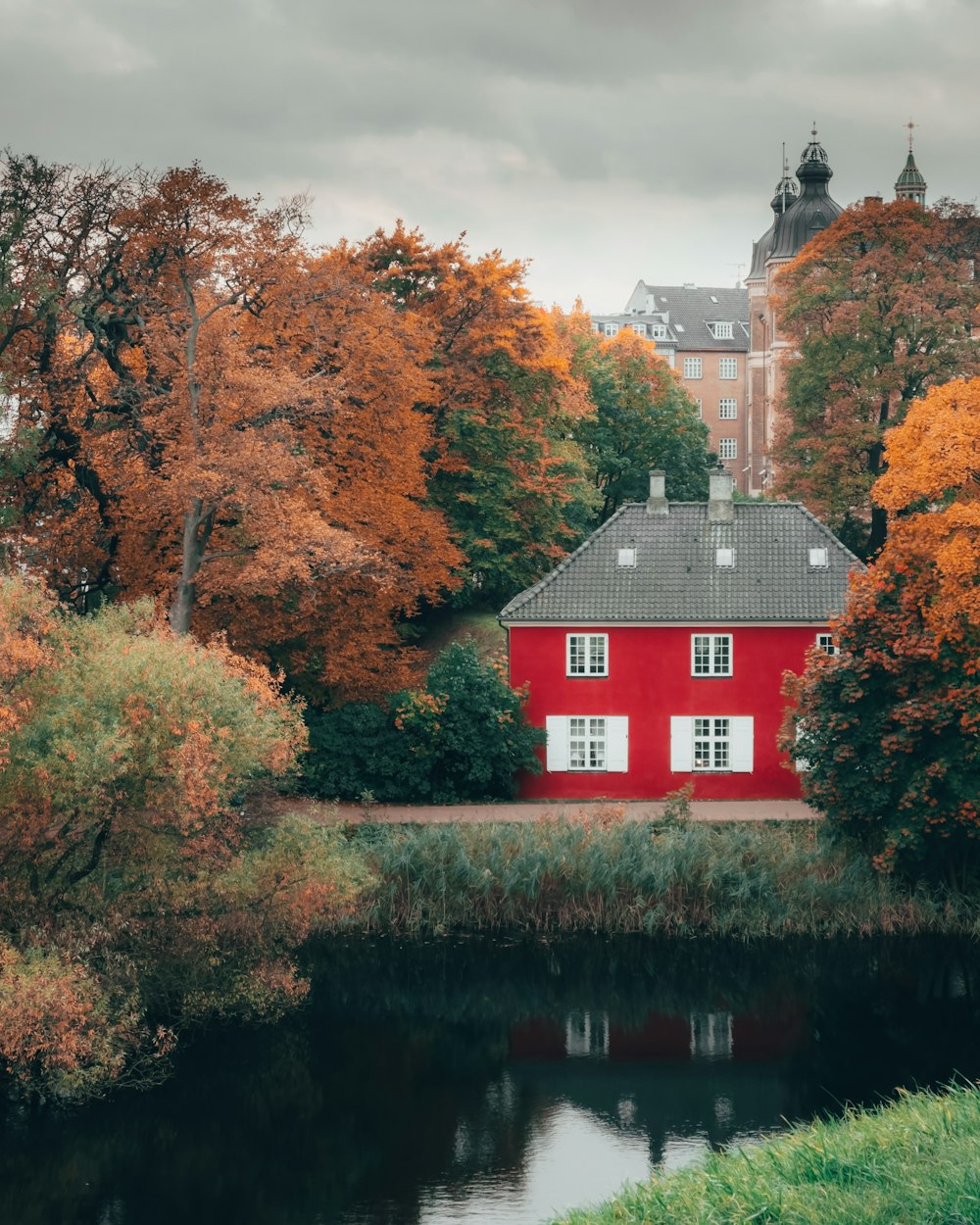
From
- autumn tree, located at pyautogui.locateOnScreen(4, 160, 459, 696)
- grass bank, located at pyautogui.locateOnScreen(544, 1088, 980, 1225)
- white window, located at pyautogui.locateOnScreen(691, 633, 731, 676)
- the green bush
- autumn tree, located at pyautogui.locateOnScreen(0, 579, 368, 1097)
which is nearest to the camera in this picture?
grass bank, located at pyautogui.locateOnScreen(544, 1088, 980, 1225)

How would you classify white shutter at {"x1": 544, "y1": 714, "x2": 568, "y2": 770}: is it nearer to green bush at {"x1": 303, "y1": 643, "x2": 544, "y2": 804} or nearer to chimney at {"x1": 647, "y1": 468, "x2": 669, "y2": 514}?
green bush at {"x1": 303, "y1": 643, "x2": 544, "y2": 804}

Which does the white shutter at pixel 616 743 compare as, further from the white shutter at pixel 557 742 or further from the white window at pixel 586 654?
the white window at pixel 586 654

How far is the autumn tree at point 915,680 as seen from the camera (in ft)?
76.1

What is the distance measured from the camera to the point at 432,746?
1141 inches

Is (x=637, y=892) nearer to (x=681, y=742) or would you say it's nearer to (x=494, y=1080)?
(x=494, y=1080)

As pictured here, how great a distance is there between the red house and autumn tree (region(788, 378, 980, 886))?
5.32m

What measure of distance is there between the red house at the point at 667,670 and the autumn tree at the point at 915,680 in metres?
5.32

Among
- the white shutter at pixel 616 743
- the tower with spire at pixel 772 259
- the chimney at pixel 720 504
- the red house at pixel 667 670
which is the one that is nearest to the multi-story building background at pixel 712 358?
the tower with spire at pixel 772 259

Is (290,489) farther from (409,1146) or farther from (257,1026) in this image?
(409,1146)

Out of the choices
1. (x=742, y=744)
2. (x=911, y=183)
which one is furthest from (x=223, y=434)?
(x=911, y=183)

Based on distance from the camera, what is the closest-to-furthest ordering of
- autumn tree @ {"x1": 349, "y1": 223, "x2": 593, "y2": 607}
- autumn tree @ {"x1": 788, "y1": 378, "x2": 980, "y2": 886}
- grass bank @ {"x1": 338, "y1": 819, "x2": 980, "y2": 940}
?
autumn tree @ {"x1": 788, "y1": 378, "x2": 980, "y2": 886}
grass bank @ {"x1": 338, "y1": 819, "x2": 980, "y2": 940}
autumn tree @ {"x1": 349, "y1": 223, "x2": 593, "y2": 607}

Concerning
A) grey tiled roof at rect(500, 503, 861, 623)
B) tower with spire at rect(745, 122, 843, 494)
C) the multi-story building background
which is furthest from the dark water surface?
the multi-story building background

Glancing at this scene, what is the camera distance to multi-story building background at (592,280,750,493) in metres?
84.6

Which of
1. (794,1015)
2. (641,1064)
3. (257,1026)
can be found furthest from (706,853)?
(257,1026)
